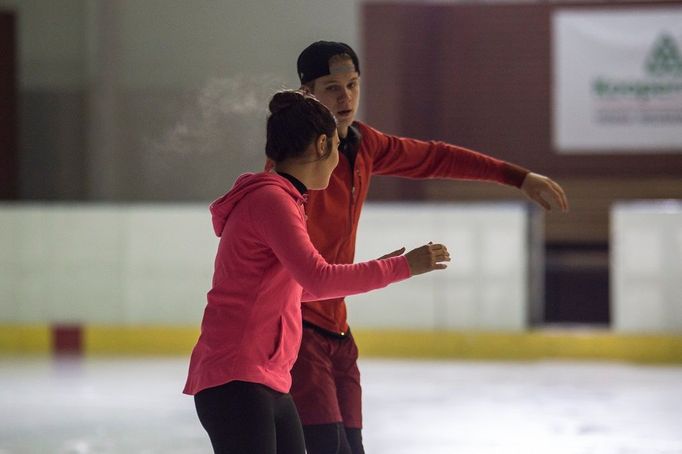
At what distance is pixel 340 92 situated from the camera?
3012mm

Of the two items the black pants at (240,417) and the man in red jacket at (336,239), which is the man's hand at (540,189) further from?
the black pants at (240,417)

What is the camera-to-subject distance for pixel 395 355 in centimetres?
842

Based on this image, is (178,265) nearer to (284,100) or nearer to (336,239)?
(336,239)

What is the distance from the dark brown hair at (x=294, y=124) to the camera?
7.88ft

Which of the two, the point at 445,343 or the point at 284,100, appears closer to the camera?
the point at 284,100

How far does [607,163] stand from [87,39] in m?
4.51

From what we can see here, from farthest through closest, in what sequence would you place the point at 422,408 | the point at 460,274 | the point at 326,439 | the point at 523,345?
the point at 460,274
the point at 523,345
the point at 422,408
the point at 326,439

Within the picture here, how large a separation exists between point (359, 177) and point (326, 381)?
1.60 feet

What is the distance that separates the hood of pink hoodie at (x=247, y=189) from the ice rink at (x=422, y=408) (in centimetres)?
254

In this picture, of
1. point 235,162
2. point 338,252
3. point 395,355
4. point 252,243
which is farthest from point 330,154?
point 235,162

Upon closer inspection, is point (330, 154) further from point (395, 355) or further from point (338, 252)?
point (395, 355)

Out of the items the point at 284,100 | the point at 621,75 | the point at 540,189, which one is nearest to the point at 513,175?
the point at 540,189

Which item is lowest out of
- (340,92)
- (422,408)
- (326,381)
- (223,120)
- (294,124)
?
(422,408)

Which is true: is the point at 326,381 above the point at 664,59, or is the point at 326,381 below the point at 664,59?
below
